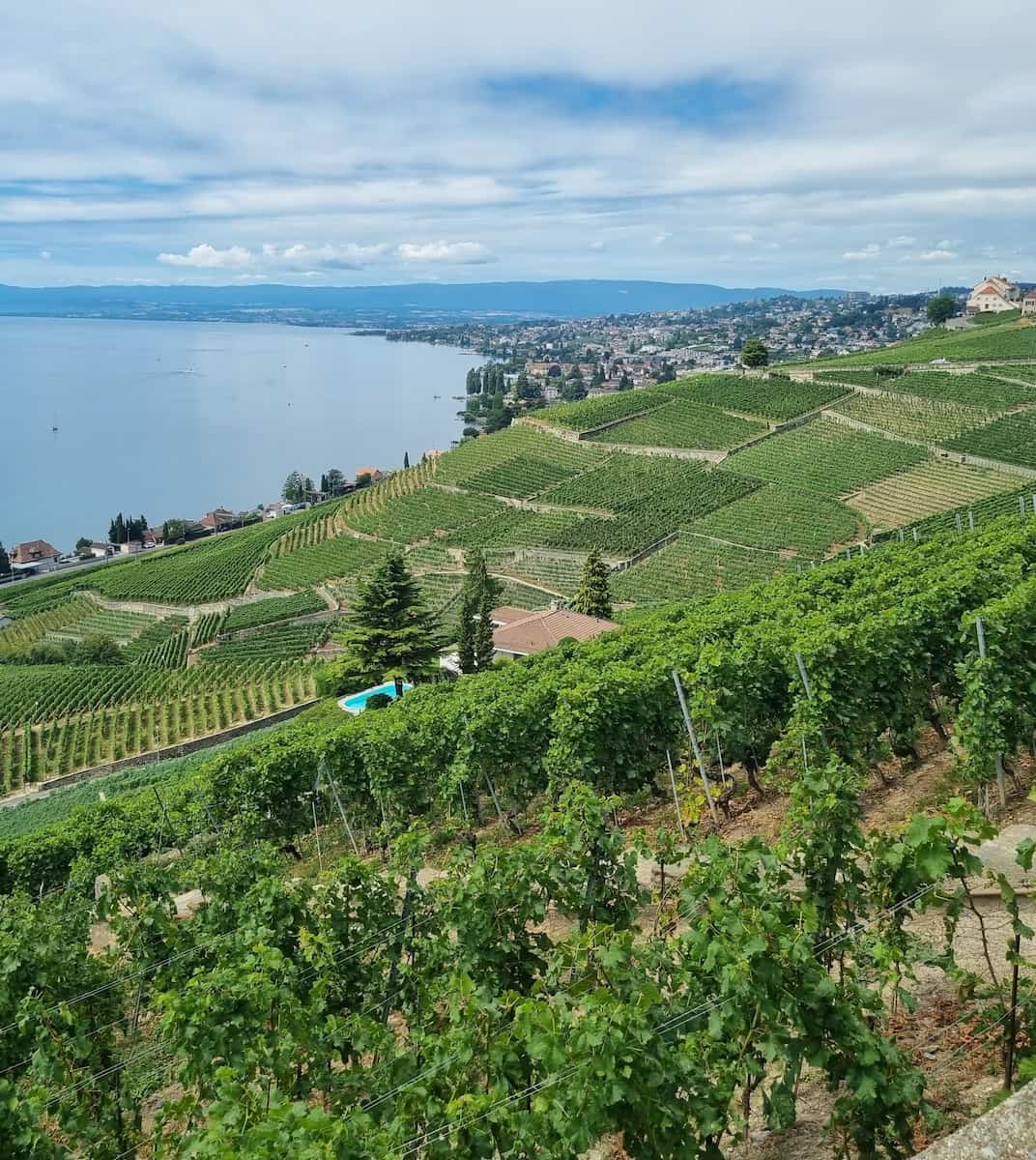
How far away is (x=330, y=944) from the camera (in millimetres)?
5828

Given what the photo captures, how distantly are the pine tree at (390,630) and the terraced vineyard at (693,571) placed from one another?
1398cm

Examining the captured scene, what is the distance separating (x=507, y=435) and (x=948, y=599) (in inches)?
2280

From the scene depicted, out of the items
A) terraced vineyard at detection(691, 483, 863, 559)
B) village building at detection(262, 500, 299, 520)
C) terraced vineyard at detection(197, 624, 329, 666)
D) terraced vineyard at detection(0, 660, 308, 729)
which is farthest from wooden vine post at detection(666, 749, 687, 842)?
village building at detection(262, 500, 299, 520)

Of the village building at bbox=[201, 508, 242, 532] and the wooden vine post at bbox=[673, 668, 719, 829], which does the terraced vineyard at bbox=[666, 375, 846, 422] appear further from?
the wooden vine post at bbox=[673, 668, 719, 829]

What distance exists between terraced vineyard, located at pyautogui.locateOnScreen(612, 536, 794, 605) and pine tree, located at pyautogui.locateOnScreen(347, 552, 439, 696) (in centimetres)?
1398

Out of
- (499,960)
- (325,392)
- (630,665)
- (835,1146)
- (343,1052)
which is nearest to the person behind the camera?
(835,1146)

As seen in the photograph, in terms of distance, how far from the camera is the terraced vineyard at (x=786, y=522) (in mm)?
39159

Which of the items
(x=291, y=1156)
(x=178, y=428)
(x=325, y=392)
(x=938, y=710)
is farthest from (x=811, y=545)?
(x=325, y=392)

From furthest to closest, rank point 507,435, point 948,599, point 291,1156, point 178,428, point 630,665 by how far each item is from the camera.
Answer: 1. point 178,428
2. point 507,435
3. point 630,665
4. point 948,599
5. point 291,1156

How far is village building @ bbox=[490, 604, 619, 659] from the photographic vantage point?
93.8 ft

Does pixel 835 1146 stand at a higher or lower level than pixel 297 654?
higher

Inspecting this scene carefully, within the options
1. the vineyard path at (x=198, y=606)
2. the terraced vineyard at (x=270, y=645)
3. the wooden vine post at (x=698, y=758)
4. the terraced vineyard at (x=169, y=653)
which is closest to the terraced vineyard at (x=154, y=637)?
the terraced vineyard at (x=169, y=653)

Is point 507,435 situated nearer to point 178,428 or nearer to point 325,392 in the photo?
point 178,428

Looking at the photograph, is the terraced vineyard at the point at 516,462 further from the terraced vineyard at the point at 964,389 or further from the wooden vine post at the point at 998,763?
the wooden vine post at the point at 998,763
